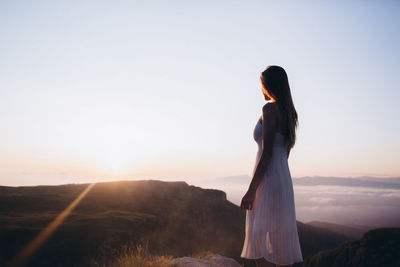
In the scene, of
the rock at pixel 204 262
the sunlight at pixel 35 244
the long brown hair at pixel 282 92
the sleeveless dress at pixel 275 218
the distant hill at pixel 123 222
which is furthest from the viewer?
the distant hill at pixel 123 222

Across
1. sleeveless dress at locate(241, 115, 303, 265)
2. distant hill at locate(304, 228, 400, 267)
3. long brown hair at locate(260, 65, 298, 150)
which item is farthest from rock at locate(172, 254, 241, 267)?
distant hill at locate(304, 228, 400, 267)

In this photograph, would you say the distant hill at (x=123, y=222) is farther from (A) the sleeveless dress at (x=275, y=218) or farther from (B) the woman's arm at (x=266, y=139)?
(B) the woman's arm at (x=266, y=139)

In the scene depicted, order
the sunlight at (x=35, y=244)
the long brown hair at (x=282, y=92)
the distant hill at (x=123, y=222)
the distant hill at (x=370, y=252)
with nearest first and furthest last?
1. the long brown hair at (x=282, y=92)
2. the distant hill at (x=370, y=252)
3. the sunlight at (x=35, y=244)
4. the distant hill at (x=123, y=222)

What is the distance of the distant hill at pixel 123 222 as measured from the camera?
118 feet

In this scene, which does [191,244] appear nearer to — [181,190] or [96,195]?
[96,195]

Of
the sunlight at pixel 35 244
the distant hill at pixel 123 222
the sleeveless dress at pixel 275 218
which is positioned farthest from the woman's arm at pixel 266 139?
the sunlight at pixel 35 244

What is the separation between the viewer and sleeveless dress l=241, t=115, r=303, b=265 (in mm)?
3701

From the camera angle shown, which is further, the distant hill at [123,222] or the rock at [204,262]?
the distant hill at [123,222]

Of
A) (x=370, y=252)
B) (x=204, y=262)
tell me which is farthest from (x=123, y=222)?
(x=204, y=262)

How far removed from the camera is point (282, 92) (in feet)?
12.6

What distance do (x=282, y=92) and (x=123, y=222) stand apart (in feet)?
177

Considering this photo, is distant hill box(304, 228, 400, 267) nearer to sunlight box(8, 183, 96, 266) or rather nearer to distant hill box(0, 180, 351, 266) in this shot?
distant hill box(0, 180, 351, 266)

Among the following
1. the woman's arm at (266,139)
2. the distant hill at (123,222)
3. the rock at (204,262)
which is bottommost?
the distant hill at (123,222)

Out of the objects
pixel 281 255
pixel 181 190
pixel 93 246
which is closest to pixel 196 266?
pixel 281 255
